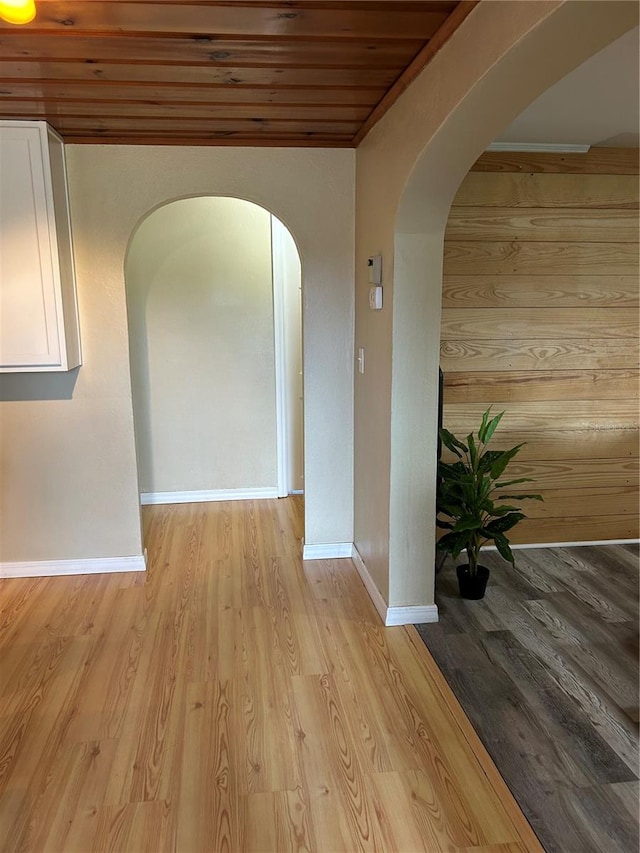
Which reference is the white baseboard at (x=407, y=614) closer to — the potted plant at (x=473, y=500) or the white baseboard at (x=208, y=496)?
the potted plant at (x=473, y=500)

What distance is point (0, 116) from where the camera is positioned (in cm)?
257

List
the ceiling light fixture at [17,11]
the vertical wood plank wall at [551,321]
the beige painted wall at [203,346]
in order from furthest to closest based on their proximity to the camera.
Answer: the beige painted wall at [203,346], the vertical wood plank wall at [551,321], the ceiling light fixture at [17,11]

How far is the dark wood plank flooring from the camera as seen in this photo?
1750 millimetres

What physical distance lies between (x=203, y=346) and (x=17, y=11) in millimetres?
2793

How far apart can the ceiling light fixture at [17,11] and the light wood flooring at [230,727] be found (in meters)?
2.22

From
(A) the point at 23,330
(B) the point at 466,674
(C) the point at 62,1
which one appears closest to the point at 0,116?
(A) the point at 23,330

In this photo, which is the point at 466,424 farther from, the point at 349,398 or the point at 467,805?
the point at 467,805

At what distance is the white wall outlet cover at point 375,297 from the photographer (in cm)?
266

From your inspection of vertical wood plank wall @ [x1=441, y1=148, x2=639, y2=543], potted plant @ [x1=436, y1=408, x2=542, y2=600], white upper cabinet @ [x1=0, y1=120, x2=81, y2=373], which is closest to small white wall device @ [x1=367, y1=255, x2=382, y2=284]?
vertical wood plank wall @ [x1=441, y1=148, x2=639, y2=543]

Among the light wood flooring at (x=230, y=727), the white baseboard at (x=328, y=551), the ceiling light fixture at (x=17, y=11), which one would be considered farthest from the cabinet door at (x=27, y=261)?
the white baseboard at (x=328, y=551)

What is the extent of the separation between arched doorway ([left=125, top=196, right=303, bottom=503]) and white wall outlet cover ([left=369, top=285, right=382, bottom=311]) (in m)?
1.64

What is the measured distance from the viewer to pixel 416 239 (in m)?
2.43

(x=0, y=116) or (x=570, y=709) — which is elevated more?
(x=0, y=116)

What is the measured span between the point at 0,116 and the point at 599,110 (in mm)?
2609
